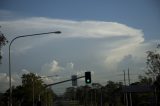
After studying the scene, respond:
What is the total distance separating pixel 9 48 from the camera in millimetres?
41188

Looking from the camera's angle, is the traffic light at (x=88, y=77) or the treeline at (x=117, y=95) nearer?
the traffic light at (x=88, y=77)

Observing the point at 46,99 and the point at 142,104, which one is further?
the point at 46,99

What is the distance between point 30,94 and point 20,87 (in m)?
8.11

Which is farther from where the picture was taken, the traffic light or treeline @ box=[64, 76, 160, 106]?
treeline @ box=[64, 76, 160, 106]

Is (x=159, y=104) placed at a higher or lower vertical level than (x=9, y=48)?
lower

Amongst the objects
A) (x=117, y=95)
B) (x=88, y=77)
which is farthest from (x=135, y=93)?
(x=88, y=77)

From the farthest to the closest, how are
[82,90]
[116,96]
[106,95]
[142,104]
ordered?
[82,90] → [106,95] → [116,96] → [142,104]

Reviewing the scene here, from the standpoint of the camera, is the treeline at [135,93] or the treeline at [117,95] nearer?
the treeline at [135,93]

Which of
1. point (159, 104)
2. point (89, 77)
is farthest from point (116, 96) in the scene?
point (89, 77)

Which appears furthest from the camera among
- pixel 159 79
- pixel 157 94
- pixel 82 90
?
pixel 82 90

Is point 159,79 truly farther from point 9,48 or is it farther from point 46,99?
point 46,99

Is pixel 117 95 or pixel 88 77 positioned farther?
pixel 117 95

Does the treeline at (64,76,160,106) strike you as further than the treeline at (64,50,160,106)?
Yes

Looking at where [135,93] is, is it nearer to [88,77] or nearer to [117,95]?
[117,95]
